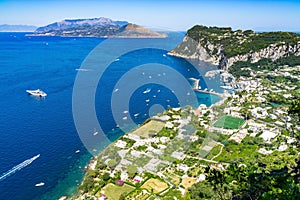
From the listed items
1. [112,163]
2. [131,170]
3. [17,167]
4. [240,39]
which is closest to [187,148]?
[131,170]

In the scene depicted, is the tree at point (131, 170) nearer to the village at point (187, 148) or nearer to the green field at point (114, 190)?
the village at point (187, 148)

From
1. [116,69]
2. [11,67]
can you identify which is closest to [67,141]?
[116,69]

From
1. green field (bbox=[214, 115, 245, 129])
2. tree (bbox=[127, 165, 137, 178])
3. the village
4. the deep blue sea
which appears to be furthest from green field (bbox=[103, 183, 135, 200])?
green field (bbox=[214, 115, 245, 129])

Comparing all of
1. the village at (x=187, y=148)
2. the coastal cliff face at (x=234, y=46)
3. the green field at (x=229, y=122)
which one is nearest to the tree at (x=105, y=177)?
the village at (x=187, y=148)

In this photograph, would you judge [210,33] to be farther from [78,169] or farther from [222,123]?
[78,169]

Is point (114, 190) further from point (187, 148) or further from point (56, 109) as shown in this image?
point (56, 109)
